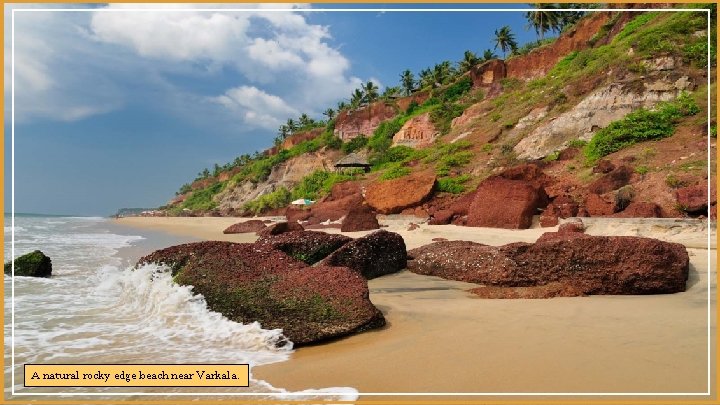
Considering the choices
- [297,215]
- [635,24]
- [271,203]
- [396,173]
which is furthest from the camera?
[271,203]

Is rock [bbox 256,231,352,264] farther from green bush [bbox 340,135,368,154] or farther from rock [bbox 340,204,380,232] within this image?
green bush [bbox 340,135,368,154]

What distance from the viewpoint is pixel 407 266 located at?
22.4 feet

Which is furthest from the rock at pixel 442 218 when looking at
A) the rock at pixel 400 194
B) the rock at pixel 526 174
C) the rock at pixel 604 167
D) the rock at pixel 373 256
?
the rock at pixel 373 256

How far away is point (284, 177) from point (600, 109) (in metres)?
37.8

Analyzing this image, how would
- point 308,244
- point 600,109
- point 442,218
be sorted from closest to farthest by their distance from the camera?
point 308,244 < point 442,218 < point 600,109

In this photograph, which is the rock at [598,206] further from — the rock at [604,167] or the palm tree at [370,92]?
the palm tree at [370,92]

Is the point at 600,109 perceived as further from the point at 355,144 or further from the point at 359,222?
the point at 355,144

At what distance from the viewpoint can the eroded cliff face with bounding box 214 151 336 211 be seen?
49781 millimetres

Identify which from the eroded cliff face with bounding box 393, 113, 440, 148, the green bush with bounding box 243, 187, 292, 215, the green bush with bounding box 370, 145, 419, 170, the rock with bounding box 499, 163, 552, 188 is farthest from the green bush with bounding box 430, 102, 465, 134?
the rock with bounding box 499, 163, 552, 188

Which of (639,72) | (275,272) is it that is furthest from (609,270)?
(639,72)

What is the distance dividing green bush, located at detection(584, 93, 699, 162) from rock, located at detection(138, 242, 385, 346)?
50.4 feet

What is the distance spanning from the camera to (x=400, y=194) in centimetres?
1795

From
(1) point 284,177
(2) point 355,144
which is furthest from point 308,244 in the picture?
(1) point 284,177

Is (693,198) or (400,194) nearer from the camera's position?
(693,198)
